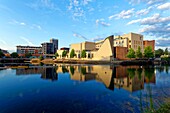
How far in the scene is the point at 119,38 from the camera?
108m

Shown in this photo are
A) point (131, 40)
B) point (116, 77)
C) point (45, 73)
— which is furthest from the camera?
point (131, 40)

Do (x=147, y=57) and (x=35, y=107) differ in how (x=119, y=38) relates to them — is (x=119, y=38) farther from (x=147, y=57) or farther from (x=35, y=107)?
(x=35, y=107)

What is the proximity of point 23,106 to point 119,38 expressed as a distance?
104616 mm

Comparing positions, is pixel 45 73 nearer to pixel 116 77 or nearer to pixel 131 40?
pixel 116 77

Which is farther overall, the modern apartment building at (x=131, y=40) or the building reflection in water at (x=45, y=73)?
the modern apartment building at (x=131, y=40)

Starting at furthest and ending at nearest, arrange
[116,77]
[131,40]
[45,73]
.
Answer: [131,40] → [45,73] → [116,77]

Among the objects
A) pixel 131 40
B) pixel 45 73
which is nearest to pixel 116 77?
pixel 45 73

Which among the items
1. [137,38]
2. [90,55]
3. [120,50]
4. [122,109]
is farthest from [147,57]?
[122,109]

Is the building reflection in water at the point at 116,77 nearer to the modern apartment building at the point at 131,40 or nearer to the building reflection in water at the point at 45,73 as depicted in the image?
the building reflection in water at the point at 45,73

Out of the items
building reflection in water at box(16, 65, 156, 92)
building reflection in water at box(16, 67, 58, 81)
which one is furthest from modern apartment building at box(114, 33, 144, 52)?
building reflection in water at box(16, 67, 58, 81)

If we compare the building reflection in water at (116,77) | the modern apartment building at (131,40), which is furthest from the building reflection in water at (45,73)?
the modern apartment building at (131,40)

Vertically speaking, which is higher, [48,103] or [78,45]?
[78,45]

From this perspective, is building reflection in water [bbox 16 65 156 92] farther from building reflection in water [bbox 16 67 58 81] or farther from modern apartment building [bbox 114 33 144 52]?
modern apartment building [bbox 114 33 144 52]

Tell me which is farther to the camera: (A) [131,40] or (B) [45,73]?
(A) [131,40]
